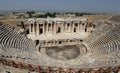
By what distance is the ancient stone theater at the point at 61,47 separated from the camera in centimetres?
2377

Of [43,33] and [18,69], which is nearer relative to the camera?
[18,69]

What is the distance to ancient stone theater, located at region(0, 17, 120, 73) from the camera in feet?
78.0

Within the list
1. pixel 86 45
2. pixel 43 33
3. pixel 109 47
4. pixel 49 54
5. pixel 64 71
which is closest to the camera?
pixel 64 71

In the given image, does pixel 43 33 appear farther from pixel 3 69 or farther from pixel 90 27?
pixel 3 69

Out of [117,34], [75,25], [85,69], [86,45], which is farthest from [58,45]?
[85,69]

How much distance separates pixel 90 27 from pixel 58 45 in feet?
54.0

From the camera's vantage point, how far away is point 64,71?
73.8ft

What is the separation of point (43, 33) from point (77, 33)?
12086 mm

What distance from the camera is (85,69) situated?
22844mm

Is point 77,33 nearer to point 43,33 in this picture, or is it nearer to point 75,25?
point 75,25

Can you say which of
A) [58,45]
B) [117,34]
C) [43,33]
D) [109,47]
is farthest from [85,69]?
[43,33]

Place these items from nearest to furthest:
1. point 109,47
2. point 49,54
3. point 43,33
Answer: point 109,47, point 49,54, point 43,33

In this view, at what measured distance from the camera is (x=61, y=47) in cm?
4906

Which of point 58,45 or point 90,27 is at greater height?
point 90,27
